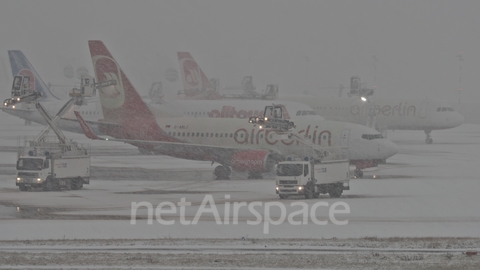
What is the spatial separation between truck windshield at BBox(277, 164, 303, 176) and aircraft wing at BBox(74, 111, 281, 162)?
31.7 feet

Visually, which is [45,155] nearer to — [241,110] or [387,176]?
[387,176]

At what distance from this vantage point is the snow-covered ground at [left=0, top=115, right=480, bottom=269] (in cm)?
2428

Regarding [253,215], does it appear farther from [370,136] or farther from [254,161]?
[370,136]

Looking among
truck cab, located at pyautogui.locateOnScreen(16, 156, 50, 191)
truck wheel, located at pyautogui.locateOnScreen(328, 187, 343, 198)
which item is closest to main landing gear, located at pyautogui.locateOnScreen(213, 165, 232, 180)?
truck wheel, located at pyautogui.locateOnScreen(328, 187, 343, 198)

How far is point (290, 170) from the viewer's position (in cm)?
3709

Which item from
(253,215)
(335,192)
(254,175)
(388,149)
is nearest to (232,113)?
(254,175)

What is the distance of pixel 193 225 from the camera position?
28.8 m

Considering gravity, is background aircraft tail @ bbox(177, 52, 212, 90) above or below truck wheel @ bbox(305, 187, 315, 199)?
above

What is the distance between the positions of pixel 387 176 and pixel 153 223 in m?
23.3

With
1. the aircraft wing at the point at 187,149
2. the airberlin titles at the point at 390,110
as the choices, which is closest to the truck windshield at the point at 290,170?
the aircraft wing at the point at 187,149

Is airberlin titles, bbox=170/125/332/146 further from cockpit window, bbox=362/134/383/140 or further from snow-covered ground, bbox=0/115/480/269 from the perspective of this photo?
snow-covered ground, bbox=0/115/480/269

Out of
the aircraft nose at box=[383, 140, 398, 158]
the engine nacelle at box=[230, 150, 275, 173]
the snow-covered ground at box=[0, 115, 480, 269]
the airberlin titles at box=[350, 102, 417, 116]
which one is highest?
the airberlin titles at box=[350, 102, 417, 116]

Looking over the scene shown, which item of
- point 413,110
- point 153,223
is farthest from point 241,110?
point 153,223

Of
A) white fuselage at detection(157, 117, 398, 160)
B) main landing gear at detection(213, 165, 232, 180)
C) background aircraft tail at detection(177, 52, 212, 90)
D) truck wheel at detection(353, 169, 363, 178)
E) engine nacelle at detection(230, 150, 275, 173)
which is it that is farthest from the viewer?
background aircraft tail at detection(177, 52, 212, 90)
